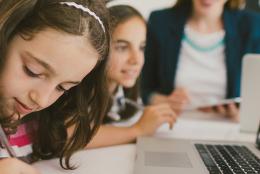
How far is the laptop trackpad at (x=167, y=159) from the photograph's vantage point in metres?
0.77

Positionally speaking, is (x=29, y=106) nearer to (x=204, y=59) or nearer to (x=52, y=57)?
(x=52, y=57)

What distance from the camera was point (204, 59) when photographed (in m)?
1.59

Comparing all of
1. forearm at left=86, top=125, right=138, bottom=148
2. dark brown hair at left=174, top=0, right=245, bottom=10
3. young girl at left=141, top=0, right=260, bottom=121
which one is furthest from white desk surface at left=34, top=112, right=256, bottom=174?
dark brown hair at left=174, top=0, right=245, bottom=10

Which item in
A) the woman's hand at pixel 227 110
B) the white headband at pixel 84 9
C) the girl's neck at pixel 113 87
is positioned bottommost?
the woman's hand at pixel 227 110

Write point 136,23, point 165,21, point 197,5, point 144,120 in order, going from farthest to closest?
point 165,21
point 197,5
point 136,23
point 144,120

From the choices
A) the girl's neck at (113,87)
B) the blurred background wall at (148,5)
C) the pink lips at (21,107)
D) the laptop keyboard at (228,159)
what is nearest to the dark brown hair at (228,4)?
the girl's neck at (113,87)

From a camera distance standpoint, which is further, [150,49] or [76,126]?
[150,49]

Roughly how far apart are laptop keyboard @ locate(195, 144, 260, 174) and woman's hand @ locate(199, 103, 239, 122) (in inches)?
14.6

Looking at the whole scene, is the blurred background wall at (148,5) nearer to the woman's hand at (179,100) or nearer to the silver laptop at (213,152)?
the woman's hand at (179,100)

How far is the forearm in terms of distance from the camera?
952mm

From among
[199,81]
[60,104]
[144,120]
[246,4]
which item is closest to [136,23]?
[144,120]

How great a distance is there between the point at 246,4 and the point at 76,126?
1.32 meters

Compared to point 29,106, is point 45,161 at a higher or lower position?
lower

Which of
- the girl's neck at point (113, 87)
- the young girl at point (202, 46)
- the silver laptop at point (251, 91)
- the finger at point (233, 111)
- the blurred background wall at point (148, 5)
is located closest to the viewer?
the silver laptop at point (251, 91)
